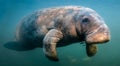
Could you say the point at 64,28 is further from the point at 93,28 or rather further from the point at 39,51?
the point at 39,51

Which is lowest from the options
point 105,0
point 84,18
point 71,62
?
point 71,62

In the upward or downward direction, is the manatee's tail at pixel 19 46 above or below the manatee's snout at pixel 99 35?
above

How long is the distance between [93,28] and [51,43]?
153 centimetres

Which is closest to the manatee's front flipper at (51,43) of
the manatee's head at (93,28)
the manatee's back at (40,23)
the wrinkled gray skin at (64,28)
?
the wrinkled gray skin at (64,28)

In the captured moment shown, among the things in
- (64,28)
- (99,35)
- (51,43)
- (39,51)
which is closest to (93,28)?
(99,35)

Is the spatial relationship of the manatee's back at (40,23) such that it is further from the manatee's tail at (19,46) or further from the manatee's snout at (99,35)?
the manatee's snout at (99,35)

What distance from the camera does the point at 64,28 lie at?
8.62 m

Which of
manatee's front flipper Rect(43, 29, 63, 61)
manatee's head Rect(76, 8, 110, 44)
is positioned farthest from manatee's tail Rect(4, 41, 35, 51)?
manatee's head Rect(76, 8, 110, 44)

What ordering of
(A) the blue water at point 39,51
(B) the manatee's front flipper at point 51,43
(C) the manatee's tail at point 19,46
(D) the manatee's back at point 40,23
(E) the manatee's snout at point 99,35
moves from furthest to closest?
1. (A) the blue water at point 39,51
2. (C) the manatee's tail at point 19,46
3. (D) the manatee's back at point 40,23
4. (B) the manatee's front flipper at point 51,43
5. (E) the manatee's snout at point 99,35

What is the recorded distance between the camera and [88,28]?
7.76m

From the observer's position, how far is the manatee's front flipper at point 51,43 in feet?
26.0

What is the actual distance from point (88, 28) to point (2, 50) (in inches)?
691

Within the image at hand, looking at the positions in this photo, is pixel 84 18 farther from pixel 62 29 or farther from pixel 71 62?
pixel 71 62

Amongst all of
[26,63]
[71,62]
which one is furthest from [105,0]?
[26,63]
